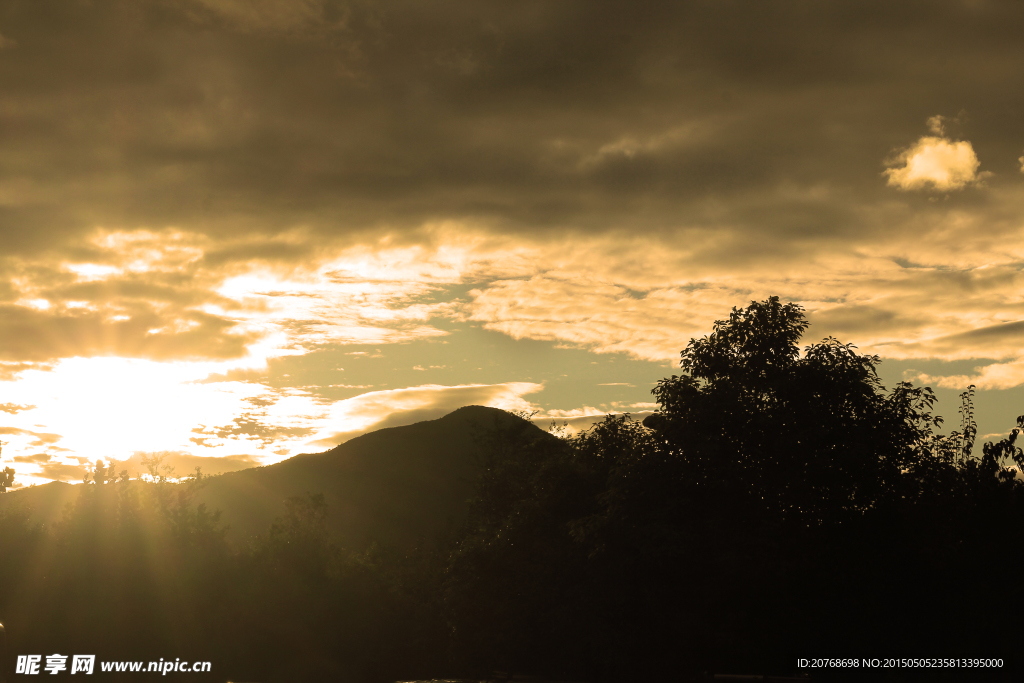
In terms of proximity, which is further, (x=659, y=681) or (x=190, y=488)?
(x=190, y=488)

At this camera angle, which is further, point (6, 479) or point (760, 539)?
point (6, 479)

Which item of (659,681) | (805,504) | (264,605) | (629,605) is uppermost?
(805,504)

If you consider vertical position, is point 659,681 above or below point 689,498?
below

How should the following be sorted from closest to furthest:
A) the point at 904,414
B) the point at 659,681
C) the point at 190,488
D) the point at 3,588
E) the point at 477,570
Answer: the point at 904,414 → the point at 659,681 → the point at 477,570 → the point at 3,588 → the point at 190,488

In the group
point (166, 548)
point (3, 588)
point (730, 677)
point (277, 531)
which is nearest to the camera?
point (730, 677)

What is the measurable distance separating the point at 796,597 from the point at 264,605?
59.4 meters

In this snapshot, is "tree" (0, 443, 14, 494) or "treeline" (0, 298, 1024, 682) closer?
"treeline" (0, 298, 1024, 682)

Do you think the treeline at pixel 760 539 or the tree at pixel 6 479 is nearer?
the treeline at pixel 760 539

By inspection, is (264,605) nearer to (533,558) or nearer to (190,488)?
(190,488)

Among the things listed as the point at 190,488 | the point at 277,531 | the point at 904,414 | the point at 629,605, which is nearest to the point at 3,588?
the point at 190,488

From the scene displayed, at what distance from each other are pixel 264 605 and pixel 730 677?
58.5m

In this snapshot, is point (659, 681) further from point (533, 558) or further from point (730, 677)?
point (533, 558)

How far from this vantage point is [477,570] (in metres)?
36.6

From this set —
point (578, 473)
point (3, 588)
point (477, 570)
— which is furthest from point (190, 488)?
point (578, 473)
